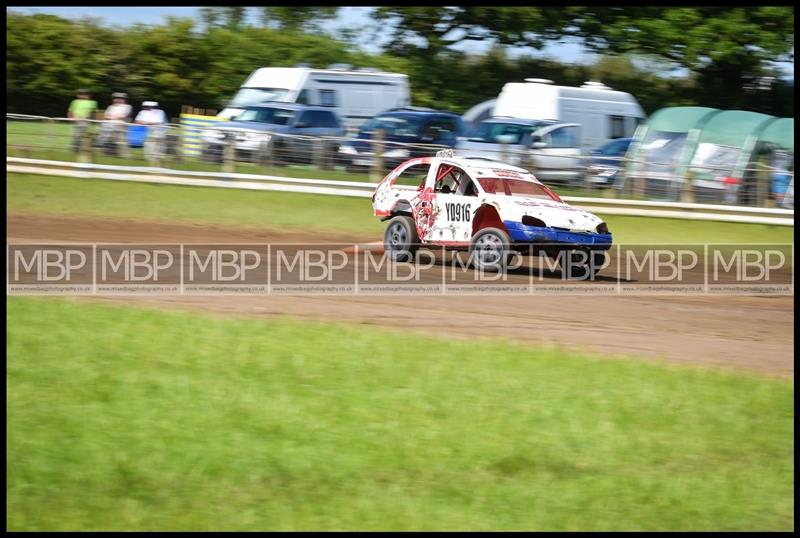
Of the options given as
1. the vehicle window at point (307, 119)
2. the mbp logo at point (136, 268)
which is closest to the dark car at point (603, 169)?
the vehicle window at point (307, 119)

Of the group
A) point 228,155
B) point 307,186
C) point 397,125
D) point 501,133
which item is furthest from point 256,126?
point 501,133

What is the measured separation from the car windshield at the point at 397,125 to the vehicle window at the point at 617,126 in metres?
5.58

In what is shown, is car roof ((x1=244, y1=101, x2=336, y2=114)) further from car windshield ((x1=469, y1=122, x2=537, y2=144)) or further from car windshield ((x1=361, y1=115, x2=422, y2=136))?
car windshield ((x1=469, y1=122, x2=537, y2=144))

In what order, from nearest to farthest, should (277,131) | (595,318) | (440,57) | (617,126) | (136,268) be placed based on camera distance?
(595,318) → (136,268) → (277,131) → (617,126) → (440,57)

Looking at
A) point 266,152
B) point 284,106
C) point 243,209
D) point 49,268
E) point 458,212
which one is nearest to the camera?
point 49,268

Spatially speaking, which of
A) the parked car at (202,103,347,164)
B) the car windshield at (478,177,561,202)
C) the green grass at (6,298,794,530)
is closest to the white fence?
the parked car at (202,103,347,164)

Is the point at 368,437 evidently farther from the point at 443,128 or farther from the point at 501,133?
the point at 443,128

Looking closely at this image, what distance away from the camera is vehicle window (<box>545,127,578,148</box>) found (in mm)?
23672

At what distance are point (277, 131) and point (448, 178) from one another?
10.8 metres

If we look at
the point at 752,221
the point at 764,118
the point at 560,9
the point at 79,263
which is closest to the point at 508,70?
the point at 560,9

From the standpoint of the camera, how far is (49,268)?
12008mm

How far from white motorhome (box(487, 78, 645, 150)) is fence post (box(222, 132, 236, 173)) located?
824 centimetres

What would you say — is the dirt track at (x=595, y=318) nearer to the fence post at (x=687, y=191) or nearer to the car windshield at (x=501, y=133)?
the fence post at (x=687, y=191)

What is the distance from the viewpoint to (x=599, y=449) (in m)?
6.20
